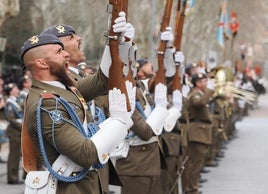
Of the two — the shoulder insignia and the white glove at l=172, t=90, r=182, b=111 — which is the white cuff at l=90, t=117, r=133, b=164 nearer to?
the shoulder insignia

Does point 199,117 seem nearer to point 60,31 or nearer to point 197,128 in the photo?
point 197,128

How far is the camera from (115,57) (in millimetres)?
4855

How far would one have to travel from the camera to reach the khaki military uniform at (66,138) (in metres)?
4.49

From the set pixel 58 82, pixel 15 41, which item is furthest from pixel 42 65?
pixel 15 41

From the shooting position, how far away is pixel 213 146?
1575 cm

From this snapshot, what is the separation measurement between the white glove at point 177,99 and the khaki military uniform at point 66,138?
12.0 feet

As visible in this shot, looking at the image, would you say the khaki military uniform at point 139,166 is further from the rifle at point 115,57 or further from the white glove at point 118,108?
the white glove at point 118,108

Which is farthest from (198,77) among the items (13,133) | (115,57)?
(115,57)

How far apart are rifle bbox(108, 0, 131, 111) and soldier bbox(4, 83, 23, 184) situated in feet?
24.4

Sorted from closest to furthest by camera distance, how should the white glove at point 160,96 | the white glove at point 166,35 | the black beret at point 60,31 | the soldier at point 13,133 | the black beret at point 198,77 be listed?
the black beret at point 60,31, the white glove at point 160,96, the white glove at point 166,35, the black beret at point 198,77, the soldier at point 13,133

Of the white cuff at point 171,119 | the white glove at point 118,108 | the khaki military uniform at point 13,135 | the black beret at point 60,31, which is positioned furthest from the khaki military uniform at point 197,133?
the white glove at point 118,108

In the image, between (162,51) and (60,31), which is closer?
(60,31)

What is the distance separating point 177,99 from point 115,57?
3825 millimetres

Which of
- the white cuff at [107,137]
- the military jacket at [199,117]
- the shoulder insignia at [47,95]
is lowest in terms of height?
the military jacket at [199,117]
